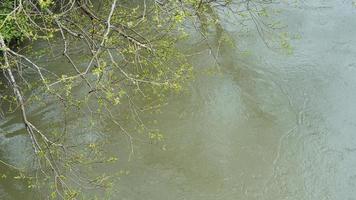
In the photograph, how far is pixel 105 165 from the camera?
579 centimetres

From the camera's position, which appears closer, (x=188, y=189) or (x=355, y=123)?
(x=188, y=189)

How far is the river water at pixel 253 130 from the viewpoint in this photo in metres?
5.58

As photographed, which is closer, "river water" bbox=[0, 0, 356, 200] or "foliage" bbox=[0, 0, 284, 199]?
"foliage" bbox=[0, 0, 284, 199]

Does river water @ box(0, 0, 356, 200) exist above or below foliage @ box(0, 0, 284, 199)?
below

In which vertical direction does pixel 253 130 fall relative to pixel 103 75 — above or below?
below

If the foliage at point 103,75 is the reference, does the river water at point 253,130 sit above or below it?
below

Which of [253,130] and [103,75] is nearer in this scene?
[103,75]

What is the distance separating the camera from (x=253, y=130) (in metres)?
6.14

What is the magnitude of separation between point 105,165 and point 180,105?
128 cm

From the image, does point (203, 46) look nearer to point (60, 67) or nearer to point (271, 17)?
point (271, 17)

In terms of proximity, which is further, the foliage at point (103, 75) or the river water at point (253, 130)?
the river water at point (253, 130)

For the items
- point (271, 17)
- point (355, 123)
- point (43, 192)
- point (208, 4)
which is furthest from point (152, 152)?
point (271, 17)

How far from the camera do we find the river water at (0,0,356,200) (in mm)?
5578

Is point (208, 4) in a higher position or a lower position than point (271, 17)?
higher
